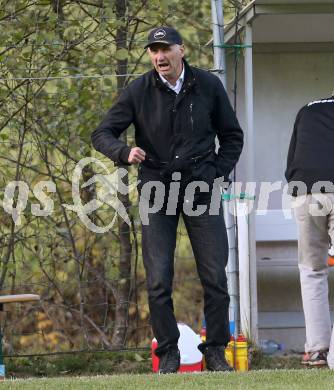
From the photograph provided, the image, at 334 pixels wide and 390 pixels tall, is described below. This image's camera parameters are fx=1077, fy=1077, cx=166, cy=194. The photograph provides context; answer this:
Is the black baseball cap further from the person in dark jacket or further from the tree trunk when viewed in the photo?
the tree trunk

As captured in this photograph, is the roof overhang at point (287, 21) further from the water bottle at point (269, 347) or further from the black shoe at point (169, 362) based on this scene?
the black shoe at point (169, 362)

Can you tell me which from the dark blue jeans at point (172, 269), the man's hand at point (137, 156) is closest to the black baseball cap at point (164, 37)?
the man's hand at point (137, 156)

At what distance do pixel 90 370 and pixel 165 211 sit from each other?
269cm

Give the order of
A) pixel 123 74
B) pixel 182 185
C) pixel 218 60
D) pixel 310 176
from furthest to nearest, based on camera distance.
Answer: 1. pixel 123 74
2. pixel 218 60
3. pixel 310 176
4. pixel 182 185

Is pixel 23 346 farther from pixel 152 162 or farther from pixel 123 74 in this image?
pixel 152 162

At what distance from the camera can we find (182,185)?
20.7ft

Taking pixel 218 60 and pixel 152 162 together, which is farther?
pixel 218 60

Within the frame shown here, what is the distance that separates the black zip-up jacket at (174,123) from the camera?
20.8 ft

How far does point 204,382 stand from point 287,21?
11.9 feet

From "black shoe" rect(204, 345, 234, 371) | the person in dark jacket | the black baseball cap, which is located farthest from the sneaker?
the black baseball cap

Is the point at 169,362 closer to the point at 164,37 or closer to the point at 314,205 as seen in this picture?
the point at 314,205

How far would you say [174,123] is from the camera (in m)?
6.36

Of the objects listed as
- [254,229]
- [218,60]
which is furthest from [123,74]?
[254,229]

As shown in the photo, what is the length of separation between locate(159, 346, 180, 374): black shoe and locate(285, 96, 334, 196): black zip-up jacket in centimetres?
154
